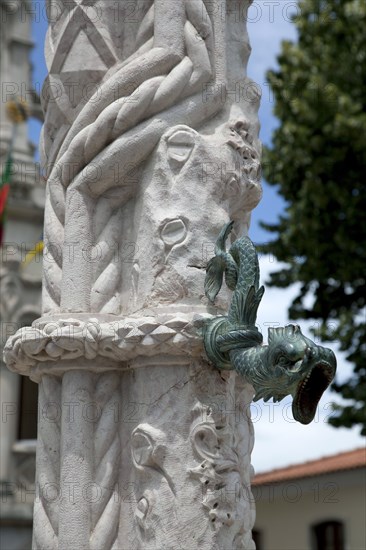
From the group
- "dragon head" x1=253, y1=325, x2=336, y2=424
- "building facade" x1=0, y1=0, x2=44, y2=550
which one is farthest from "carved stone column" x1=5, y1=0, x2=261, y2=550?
"building facade" x1=0, y1=0, x2=44, y2=550

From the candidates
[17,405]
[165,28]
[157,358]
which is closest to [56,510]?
[157,358]

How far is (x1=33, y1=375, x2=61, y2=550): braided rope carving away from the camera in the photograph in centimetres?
338

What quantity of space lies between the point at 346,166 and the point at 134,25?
1045 centimetres

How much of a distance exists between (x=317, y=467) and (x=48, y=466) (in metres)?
18.6

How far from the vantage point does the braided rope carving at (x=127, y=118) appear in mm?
3525

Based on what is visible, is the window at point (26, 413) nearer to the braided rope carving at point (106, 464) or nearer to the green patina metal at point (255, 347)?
the braided rope carving at point (106, 464)

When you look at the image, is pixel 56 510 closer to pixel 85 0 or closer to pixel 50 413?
pixel 50 413

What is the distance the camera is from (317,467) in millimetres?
21422

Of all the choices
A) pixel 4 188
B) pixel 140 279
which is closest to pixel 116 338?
pixel 140 279

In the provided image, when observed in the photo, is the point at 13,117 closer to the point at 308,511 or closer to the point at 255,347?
the point at 308,511

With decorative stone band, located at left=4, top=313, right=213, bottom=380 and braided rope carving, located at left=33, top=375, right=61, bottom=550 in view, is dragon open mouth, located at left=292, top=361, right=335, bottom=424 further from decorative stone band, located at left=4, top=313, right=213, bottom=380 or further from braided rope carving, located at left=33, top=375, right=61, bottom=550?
braided rope carving, located at left=33, top=375, right=61, bottom=550

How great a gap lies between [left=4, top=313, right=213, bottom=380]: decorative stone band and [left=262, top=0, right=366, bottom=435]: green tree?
33.0 feet

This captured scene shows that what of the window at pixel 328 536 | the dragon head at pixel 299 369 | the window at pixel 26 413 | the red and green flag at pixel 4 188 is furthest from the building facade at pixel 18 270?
the dragon head at pixel 299 369

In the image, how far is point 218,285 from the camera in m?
3.38
